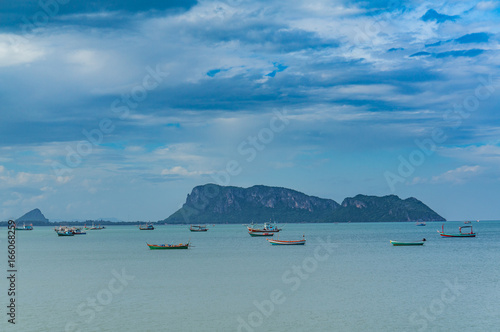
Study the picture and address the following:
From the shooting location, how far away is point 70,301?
4819 cm

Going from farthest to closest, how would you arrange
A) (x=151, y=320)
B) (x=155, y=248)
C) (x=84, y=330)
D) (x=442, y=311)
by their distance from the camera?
(x=155, y=248), (x=442, y=311), (x=151, y=320), (x=84, y=330)

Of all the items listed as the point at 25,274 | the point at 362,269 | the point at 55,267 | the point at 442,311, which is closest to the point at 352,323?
the point at 442,311

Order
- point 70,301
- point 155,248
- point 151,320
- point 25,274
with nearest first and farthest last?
point 151,320, point 70,301, point 25,274, point 155,248

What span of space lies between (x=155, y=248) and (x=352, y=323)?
8172cm

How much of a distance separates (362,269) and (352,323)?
113ft

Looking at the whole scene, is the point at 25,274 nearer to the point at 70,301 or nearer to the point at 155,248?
the point at 70,301

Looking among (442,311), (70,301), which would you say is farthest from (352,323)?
Answer: (70,301)

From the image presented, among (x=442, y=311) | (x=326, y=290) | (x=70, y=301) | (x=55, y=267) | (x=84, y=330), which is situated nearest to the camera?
(x=84, y=330)

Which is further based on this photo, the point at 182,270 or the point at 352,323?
the point at 182,270

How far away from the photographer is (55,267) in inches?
3179

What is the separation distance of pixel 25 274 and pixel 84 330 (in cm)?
3987

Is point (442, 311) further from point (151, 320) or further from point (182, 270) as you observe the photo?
point (182, 270)

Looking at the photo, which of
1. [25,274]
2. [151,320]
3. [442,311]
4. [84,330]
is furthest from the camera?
[25,274]

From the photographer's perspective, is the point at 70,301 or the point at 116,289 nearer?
the point at 70,301
